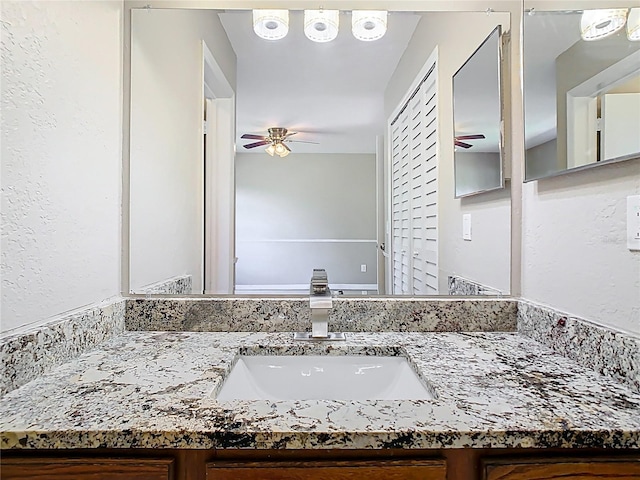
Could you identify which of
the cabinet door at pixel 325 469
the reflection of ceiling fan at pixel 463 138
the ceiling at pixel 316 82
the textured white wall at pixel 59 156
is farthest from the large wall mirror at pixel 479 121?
Result: the textured white wall at pixel 59 156

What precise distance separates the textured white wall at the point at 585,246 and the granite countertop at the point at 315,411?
0.51 feet

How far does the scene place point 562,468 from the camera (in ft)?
2.17

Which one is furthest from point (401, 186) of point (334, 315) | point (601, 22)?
point (601, 22)

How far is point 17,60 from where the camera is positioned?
0.80 metres

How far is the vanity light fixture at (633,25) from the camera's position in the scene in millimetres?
812

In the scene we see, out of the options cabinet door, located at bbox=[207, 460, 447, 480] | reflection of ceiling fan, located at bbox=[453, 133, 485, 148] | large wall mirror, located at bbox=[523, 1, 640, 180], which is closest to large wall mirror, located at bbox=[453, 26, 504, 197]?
reflection of ceiling fan, located at bbox=[453, 133, 485, 148]

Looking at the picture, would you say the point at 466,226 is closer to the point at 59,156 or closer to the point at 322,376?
the point at 322,376

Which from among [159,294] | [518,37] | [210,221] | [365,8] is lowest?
[159,294]

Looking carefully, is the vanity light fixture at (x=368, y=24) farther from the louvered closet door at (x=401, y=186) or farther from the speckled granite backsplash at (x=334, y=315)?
the speckled granite backsplash at (x=334, y=315)

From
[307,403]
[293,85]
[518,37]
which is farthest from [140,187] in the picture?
[518,37]

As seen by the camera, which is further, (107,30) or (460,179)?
(460,179)

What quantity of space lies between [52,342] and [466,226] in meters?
1.20

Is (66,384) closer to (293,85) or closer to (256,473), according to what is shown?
(256,473)

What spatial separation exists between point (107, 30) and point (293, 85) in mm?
565
